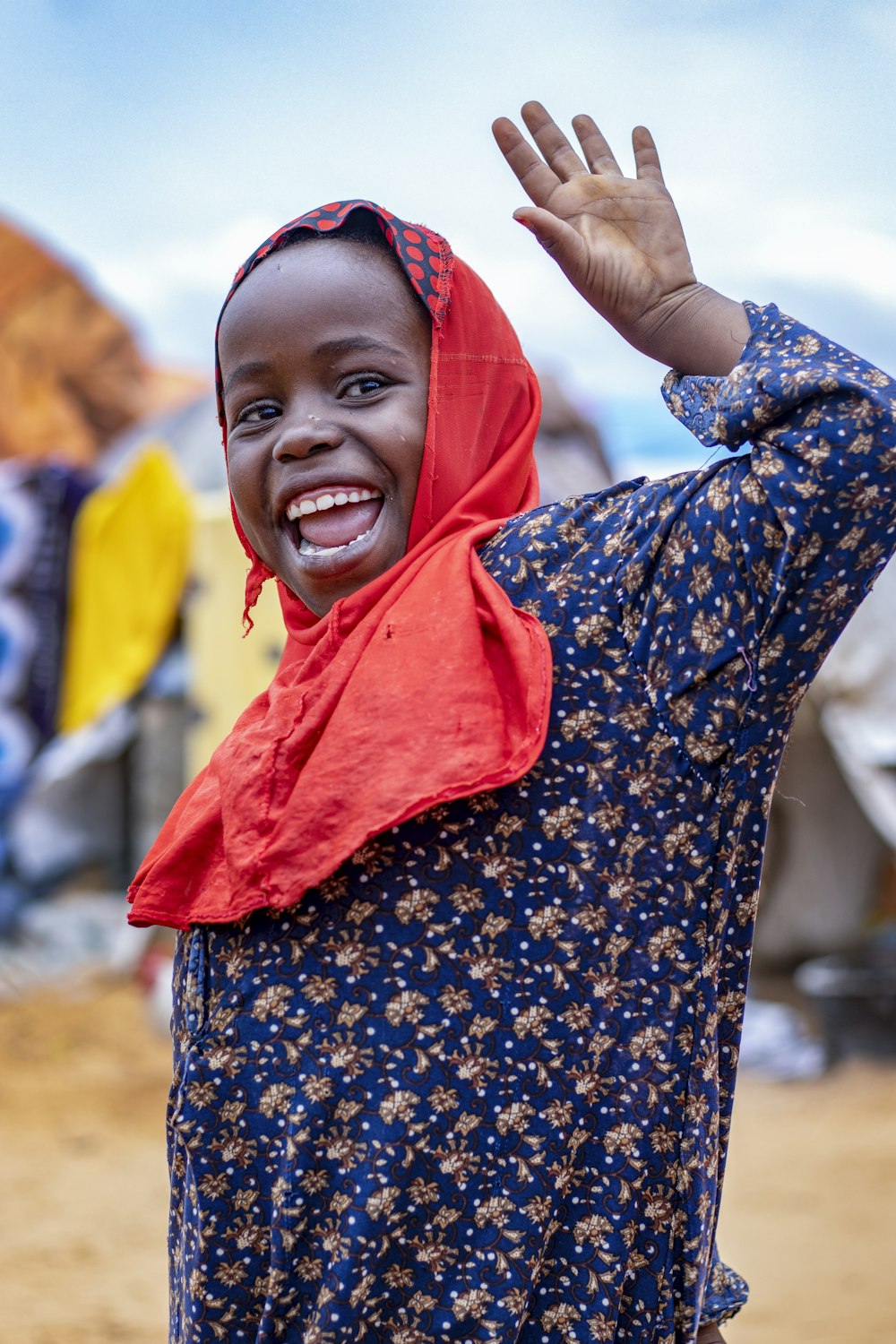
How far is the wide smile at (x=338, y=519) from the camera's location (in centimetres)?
131

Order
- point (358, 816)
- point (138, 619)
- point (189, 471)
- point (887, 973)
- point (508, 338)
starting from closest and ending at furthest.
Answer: point (358, 816), point (508, 338), point (887, 973), point (138, 619), point (189, 471)

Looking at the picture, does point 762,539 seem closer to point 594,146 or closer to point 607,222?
point 607,222

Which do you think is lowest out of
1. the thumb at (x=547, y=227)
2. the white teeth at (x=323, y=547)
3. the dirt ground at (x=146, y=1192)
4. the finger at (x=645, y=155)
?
the dirt ground at (x=146, y=1192)

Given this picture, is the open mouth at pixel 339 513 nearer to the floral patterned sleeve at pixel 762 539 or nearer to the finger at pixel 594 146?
the floral patterned sleeve at pixel 762 539

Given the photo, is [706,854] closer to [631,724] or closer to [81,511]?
[631,724]

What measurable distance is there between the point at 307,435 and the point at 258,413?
112mm

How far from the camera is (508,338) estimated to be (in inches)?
57.0

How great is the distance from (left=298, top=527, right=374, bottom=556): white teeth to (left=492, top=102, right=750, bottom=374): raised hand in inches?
12.3

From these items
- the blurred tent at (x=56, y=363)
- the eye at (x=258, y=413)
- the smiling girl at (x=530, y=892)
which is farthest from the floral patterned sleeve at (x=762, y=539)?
the blurred tent at (x=56, y=363)

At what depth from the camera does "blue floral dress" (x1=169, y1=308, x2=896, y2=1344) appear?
1151 millimetres

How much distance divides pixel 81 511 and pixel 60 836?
5.39 ft

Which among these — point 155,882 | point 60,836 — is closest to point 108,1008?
point 60,836

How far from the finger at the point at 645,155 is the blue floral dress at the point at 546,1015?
19 centimetres

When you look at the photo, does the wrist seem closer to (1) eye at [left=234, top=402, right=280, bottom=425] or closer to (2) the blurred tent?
(1) eye at [left=234, top=402, right=280, bottom=425]
